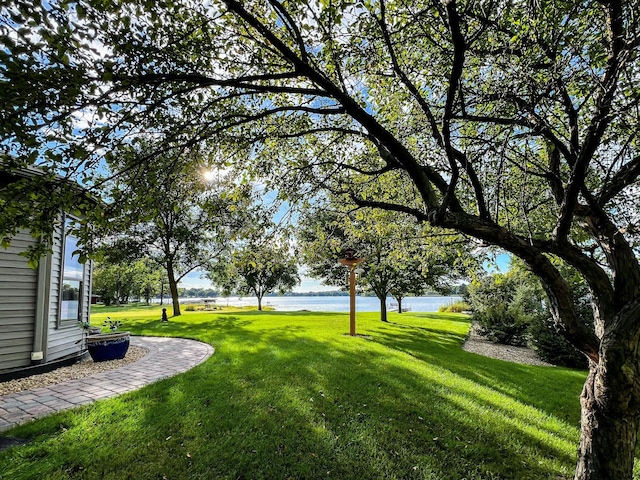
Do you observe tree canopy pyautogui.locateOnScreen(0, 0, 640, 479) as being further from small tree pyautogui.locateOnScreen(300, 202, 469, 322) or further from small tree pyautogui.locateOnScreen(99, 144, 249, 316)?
small tree pyautogui.locateOnScreen(300, 202, 469, 322)

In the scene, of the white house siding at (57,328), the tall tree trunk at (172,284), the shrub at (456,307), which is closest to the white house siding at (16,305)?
the white house siding at (57,328)

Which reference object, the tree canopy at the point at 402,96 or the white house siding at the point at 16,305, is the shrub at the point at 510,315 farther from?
the white house siding at the point at 16,305

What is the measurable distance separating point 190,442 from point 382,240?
387 cm

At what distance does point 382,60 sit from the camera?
3.39m

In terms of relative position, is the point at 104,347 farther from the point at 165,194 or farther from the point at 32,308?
the point at 165,194

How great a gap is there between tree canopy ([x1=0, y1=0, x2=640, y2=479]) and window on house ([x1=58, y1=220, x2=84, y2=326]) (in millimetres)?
5567

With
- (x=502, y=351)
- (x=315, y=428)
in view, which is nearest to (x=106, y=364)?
(x=315, y=428)

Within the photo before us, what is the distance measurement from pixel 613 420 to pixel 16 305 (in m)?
8.55

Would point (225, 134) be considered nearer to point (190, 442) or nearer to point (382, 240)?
point (382, 240)

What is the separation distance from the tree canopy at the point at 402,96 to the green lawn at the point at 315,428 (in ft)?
4.47

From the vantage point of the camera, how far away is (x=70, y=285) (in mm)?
7547

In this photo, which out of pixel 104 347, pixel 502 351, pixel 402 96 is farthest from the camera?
pixel 502 351

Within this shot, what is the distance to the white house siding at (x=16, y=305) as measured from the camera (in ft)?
19.0

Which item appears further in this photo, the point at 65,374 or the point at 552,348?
the point at 552,348
